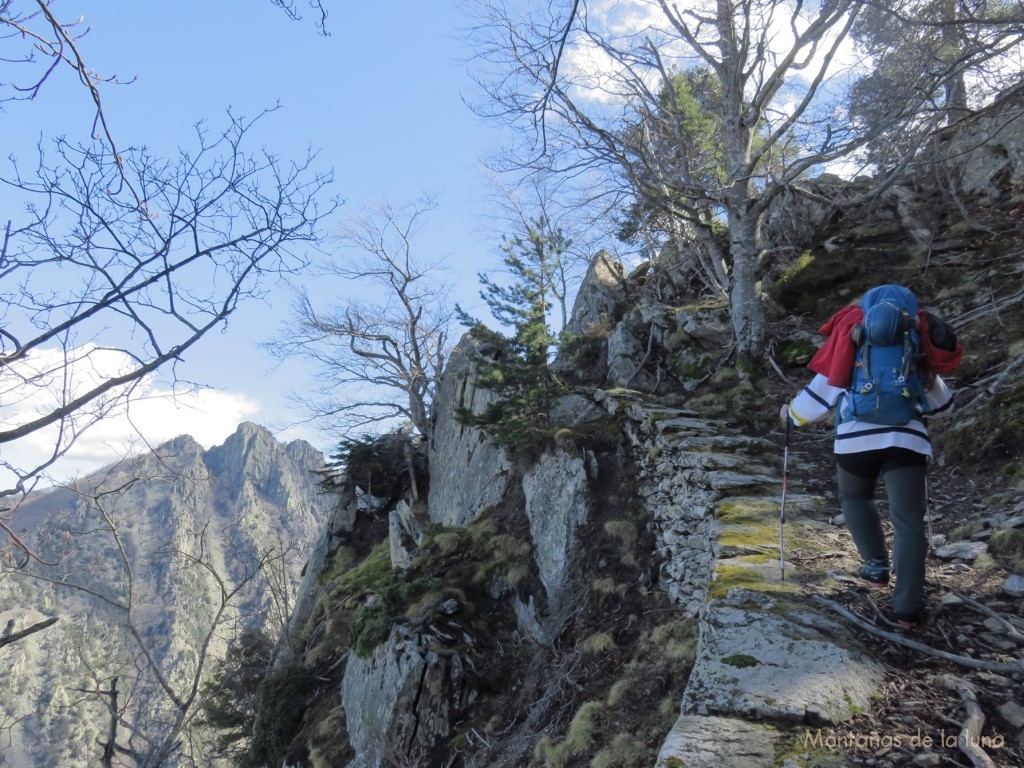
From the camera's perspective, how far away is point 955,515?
13.7ft

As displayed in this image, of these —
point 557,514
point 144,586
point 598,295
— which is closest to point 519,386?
point 557,514

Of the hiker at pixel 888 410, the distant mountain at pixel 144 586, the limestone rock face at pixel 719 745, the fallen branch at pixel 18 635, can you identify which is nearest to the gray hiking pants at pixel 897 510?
the hiker at pixel 888 410

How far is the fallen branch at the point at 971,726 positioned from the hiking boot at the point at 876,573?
2.80ft

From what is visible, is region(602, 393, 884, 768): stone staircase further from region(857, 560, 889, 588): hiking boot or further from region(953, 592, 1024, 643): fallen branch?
region(953, 592, 1024, 643): fallen branch

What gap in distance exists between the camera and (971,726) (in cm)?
199

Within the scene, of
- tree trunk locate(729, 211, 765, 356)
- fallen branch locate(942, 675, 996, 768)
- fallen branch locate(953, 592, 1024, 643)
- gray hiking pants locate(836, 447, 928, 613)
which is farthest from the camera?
tree trunk locate(729, 211, 765, 356)

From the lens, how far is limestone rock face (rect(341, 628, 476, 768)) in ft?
21.9

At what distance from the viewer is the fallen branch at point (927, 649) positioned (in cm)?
226

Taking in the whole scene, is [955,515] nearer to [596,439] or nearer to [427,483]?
[596,439]

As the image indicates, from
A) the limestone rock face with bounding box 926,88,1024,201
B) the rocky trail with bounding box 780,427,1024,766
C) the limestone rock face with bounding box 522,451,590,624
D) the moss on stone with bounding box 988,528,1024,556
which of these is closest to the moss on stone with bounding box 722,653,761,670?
the rocky trail with bounding box 780,427,1024,766

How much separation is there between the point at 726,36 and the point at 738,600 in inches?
355

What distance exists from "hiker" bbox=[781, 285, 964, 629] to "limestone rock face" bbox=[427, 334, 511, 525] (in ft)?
21.0

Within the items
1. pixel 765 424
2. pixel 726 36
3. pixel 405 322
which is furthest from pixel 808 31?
pixel 405 322

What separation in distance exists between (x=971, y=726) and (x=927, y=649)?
53cm
